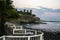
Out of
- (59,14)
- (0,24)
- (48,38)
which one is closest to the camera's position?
(0,24)

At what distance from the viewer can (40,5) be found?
725cm

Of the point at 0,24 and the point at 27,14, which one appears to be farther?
the point at 27,14

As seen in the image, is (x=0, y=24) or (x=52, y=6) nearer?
(x=0, y=24)

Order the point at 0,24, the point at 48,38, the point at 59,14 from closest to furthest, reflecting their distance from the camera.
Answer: the point at 0,24
the point at 48,38
the point at 59,14

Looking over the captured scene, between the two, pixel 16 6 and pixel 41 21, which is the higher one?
pixel 16 6

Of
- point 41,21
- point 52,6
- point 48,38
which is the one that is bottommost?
point 48,38

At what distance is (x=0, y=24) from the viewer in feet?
16.5

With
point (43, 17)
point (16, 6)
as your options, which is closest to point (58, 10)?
point (43, 17)

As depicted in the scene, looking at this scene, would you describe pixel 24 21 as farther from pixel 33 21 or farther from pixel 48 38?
pixel 48 38

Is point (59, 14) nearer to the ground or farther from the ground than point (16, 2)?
nearer to the ground

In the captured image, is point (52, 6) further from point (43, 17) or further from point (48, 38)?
point (48, 38)

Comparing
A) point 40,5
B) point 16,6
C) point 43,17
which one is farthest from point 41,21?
point 16,6

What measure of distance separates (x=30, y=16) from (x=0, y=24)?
7.13 feet

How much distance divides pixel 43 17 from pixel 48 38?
0.85m
